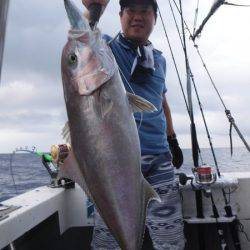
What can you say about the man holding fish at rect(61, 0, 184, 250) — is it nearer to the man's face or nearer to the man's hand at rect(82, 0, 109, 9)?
the man's hand at rect(82, 0, 109, 9)

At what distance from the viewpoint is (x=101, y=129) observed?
1810 mm

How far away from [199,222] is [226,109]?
Result: 1979 mm

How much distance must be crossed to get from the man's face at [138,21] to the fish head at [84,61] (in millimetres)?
1163

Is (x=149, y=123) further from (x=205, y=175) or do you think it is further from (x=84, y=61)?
(x=84, y=61)

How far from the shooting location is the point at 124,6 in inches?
117

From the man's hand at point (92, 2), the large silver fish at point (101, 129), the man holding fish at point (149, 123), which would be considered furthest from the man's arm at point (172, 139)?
the large silver fish at point (101, 129)

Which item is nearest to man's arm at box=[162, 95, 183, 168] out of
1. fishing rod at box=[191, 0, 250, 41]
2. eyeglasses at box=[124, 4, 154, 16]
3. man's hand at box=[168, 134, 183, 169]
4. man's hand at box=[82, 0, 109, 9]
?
man's hand at box=[168, 134, 183, 169]

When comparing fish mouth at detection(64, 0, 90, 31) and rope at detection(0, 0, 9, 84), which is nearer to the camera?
fish mouth at detection(64, 0, 90, 31)

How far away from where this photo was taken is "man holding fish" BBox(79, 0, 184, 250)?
297 centimetres

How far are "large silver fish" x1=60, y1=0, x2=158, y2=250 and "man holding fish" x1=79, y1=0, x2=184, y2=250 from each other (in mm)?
1034

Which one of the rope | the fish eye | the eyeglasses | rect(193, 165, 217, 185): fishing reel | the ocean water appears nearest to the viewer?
the fish eye

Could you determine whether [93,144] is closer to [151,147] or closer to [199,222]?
[151,147]

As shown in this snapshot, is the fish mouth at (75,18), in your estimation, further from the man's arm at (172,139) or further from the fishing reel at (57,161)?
the man's arm at (172,139)

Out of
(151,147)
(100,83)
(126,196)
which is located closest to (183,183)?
(151,147)
